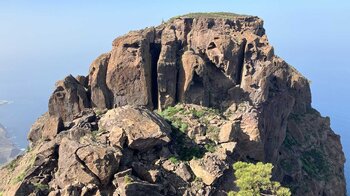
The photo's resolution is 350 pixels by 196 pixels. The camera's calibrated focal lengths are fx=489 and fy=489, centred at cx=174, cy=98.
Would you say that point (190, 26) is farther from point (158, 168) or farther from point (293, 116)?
point (158, 168)

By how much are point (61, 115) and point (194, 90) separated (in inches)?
593

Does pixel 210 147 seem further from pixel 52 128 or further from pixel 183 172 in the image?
→ pixel 52 128

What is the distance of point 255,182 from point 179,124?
10.7 metres

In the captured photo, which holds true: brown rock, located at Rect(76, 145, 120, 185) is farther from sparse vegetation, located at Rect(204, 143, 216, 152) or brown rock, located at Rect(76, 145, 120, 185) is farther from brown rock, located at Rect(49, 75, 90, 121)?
brown rock, located at Rect(49, 75, 90, 121)

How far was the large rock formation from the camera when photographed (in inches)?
1599

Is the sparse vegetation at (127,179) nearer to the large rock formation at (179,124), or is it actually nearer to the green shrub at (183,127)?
the large rock formation at (179,124)

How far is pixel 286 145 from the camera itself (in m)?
67.9

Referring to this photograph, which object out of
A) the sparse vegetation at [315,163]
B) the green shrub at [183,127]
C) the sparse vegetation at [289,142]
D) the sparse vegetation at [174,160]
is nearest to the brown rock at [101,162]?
the sparse vegetation at [174,160]

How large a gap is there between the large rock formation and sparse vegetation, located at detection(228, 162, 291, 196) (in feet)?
5.51

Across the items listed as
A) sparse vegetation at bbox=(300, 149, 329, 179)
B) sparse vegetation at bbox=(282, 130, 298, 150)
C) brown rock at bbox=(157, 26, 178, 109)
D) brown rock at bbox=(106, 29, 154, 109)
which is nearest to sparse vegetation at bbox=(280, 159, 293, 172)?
sparse vegetation at bbox=(300, 149, 329, 179)

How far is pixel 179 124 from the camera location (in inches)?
1929

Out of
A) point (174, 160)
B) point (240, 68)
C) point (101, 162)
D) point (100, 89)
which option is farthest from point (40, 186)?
point (240, 68)

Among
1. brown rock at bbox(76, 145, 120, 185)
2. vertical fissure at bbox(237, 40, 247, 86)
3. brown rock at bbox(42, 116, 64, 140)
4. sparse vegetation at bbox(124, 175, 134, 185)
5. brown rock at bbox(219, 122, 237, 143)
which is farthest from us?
vertical fissure at bbox(237, 40, 247, 86)

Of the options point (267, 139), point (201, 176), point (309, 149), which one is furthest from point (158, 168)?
point (309, 149)
